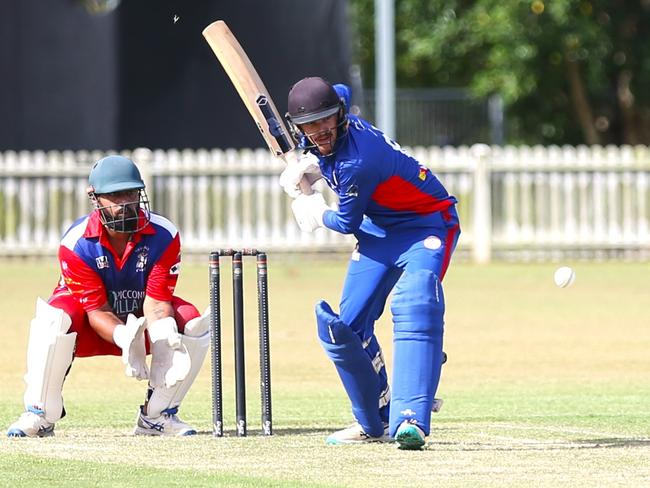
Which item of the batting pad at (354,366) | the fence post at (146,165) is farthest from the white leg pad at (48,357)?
the fence post at (146,165)

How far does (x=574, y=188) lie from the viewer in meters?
21.0

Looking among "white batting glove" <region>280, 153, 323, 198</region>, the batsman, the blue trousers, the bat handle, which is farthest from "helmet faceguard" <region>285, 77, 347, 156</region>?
the blue trousers

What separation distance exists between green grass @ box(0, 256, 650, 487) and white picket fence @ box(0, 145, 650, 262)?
3320mm

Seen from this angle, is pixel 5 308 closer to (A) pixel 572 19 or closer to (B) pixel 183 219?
(B) pixel 183 219

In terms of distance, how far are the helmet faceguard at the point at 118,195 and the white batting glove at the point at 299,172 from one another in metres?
0.77

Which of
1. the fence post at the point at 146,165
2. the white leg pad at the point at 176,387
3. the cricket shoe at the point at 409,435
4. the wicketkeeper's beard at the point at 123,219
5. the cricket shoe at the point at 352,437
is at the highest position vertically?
the fence post at the point at 146,165

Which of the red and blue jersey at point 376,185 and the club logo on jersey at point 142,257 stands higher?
the red and blue jersey at point 376,185

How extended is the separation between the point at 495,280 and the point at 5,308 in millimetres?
5705

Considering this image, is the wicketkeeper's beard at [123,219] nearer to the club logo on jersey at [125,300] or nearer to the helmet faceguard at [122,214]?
the helmet faceguard at [122,214]

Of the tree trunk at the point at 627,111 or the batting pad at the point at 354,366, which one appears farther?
the tree trunk at the point at 627,111

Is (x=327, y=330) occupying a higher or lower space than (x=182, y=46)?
lower

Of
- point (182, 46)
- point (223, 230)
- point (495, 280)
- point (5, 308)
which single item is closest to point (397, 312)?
point (5, 308)

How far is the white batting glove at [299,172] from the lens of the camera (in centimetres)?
768

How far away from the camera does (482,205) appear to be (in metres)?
20.8
